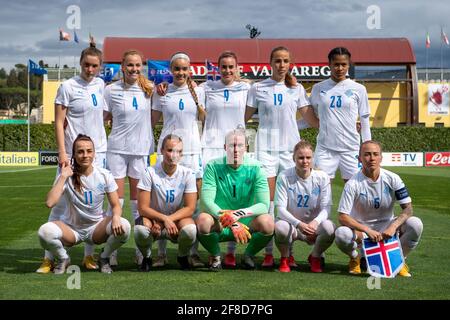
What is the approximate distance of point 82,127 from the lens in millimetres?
6199

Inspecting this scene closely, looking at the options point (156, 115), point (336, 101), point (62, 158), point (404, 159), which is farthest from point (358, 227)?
point (404, 159)

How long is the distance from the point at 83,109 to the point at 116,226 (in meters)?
1.30

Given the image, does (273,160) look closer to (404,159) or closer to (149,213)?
(149,213)

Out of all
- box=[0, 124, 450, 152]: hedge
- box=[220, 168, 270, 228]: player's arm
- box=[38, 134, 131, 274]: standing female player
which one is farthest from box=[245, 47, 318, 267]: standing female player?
box=[0, 124, 450, 152]: hedge

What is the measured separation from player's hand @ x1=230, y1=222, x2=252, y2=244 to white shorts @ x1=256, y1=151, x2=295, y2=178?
1.08 metres

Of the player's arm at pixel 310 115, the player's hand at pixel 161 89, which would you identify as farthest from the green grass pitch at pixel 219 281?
the player's hand at pixel 161 89

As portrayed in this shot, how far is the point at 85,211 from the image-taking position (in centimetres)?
583

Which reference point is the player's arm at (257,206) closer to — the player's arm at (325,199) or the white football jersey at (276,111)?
the player's arm at (325,199)

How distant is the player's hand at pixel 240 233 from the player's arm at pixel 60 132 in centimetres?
171

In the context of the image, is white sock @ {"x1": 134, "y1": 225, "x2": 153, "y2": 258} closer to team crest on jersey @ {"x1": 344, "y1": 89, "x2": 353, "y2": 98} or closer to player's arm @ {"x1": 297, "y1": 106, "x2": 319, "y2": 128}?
player's arm @ {"x1": 297, "y1": 106, "x2": 319, "y2": 128}

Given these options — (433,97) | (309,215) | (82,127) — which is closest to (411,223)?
(309,215)

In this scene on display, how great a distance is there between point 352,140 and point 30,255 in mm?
3650

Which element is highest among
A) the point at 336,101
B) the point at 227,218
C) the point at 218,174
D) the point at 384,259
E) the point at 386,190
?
the point at 336,101

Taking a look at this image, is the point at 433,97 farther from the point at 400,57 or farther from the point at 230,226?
the point at 230,226
